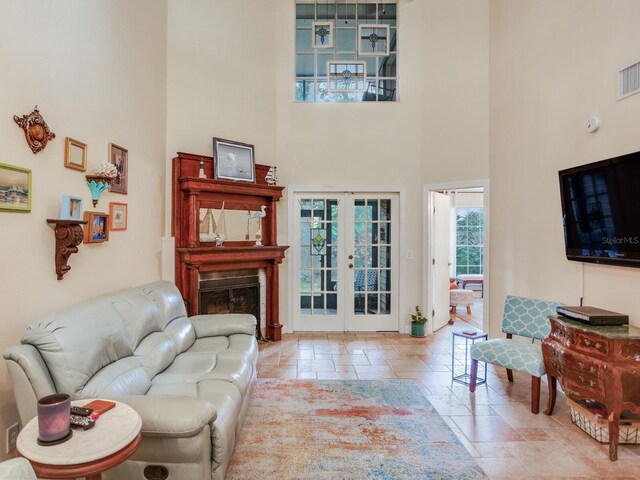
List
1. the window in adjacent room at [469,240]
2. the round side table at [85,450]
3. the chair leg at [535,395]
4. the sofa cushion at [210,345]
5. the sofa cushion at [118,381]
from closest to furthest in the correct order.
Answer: the round side table at [85,450] → the sofa cushion at [118,381] → the chair leg at [535,395] → the sofa cushion at [210,345] → the window in adjacent room at [469,240]

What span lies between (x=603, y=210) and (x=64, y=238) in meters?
3.84

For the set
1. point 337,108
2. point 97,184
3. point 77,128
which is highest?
point 337,108

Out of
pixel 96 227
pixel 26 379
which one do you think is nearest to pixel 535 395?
pixel 26 379

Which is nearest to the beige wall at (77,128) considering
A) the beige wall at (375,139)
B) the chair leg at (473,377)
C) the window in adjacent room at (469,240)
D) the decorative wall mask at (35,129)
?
Result: the decorative wall mask at (35,129)

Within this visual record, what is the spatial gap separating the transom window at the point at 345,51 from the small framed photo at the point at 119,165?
281 centimetres

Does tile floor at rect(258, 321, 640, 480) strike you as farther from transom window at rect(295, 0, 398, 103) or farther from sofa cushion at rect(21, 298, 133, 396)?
transom window at rect(295, 0, 398, 103)

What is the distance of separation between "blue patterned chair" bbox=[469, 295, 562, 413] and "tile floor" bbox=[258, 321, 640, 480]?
0.73 feet

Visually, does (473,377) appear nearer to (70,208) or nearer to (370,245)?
(370,245)

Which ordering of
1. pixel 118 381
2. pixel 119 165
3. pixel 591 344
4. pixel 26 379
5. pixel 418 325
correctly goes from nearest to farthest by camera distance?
pixel 26 379 < pixel 118 381 < pixel 591 344 < pixel 119 165 < pixel 418 325

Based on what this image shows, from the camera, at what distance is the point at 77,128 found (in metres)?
2.65

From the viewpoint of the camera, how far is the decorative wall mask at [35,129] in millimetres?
2119

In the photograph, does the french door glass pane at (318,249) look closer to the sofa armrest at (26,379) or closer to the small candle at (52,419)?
the sofa armrest at (26,379)

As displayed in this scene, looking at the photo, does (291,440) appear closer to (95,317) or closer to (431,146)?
(95,317)

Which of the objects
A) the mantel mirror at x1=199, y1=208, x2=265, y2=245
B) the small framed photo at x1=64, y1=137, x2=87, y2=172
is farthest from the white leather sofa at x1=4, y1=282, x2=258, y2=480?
the mantel mirror at x1=199, y1=208, x2=265, y2=245
